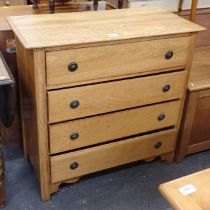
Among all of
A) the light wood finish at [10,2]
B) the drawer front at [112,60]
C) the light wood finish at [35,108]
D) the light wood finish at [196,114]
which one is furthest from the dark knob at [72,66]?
the light wood finish at [10,2]

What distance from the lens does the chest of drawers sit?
4.80 ft

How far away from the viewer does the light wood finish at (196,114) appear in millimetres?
1873

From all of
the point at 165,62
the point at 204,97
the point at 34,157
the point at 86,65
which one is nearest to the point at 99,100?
the point at 86,65

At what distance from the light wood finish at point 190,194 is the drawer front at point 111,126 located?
0.68 m

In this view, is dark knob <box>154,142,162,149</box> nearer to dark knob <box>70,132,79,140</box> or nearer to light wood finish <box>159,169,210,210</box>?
dark knob <box>70,132,79,140</box>

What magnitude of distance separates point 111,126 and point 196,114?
1.77 feet

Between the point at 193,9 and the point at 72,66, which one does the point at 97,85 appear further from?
the point at 193,9

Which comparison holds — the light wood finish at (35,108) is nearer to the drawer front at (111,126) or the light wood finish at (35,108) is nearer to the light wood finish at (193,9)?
the drawer front at (111,126)

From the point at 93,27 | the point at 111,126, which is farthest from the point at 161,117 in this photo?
the point at 93,27

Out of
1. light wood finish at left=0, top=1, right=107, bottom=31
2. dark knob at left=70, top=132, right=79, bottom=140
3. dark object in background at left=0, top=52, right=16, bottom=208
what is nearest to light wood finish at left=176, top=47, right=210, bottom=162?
dark knob at left=70, top=132, right=79, bottom=140

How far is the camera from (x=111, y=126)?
5.66 ft

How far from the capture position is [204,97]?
75.1 inches

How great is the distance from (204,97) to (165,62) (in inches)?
15.3

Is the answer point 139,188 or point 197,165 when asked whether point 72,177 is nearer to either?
point 139,188
